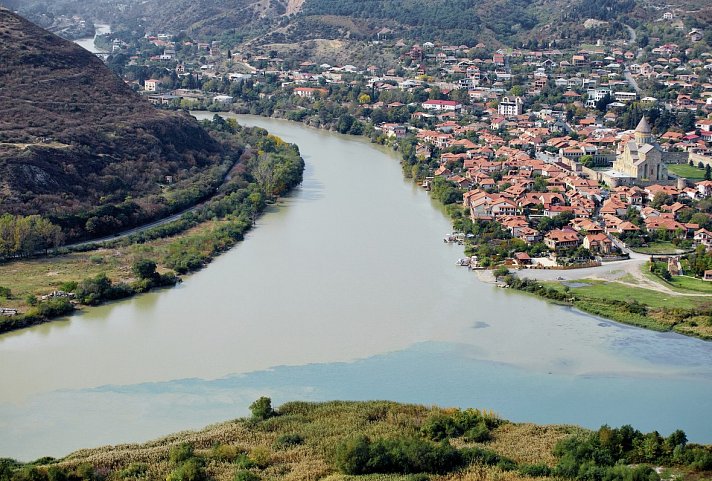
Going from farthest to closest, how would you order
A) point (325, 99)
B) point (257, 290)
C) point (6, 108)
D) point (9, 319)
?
point (325, 99), point (6, 108), point (257, 290), point (9, 319)

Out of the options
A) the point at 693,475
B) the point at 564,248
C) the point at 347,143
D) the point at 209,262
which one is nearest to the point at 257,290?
the point at 209,262

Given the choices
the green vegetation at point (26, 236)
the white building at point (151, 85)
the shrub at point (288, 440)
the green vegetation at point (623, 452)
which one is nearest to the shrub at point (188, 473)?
the shrub at point (288, 440)

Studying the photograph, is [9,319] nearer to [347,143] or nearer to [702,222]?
[702,222]

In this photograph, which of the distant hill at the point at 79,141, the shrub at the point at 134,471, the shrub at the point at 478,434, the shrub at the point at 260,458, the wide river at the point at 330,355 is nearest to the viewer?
the shrub at the point at 134,471

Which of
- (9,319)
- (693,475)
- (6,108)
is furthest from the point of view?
(6,108)

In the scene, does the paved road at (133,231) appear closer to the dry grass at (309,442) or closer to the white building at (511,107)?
the dry grass at (309,442)

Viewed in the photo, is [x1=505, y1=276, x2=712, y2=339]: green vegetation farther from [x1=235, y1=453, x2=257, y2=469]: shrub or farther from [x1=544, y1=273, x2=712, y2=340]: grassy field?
[x1=235, y1=453, x2=257, y2=469]: shrub

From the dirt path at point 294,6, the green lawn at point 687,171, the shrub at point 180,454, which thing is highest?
the dirt path at point 294,6
